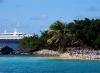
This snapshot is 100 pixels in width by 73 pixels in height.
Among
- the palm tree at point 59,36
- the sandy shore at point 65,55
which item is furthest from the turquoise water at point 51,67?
the palm tree at point 59,36

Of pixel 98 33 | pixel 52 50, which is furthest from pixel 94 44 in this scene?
pixel 52 50

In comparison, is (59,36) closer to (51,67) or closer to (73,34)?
(73,34)

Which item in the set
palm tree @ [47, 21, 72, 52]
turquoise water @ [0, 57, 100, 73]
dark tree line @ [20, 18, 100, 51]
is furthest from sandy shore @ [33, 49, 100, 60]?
turquoise water @ [0, 57, 100, 73]

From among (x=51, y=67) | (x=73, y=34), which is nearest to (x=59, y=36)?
(x=73, y=34)

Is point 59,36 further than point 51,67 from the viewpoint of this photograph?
Yes

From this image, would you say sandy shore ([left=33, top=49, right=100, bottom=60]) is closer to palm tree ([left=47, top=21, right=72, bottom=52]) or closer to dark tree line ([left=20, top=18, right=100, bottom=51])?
dark tree line ([left=20, top=18, right=100, bottom=51])

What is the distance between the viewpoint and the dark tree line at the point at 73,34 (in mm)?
86875

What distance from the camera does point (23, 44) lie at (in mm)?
103812

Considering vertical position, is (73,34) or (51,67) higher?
(73,34)

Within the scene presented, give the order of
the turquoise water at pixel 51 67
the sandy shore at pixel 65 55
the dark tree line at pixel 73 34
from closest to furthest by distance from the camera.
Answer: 1. the turquoise water at pixel 51 67
2. the sandy shore at pixel 65 55
3. the dark tree line at pixel 73 34

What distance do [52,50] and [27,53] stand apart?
18.7 feet

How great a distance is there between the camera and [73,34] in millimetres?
88188

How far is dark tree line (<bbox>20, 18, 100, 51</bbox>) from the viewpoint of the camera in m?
86.9

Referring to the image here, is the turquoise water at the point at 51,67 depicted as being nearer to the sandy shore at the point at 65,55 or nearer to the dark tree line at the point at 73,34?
the sandy shore at the point at 65,55
